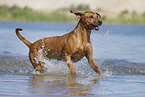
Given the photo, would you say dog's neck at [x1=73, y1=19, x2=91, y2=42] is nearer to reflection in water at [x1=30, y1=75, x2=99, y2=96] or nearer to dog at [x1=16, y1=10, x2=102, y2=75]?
dog at [x1=16, y1=10, x2=102, y2=75]

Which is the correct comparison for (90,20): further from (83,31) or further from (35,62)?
(35,62)

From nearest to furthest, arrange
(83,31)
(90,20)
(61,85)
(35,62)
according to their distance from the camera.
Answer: (61,85) → (90,20) → (83,31) → (35,62)

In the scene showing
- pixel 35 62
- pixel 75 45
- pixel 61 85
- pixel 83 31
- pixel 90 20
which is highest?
pixel 90 20

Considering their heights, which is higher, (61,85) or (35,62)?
(35,62)

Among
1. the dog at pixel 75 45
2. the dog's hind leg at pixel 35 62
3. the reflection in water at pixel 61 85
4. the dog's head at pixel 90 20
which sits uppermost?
the dog's head at pixel 90 20

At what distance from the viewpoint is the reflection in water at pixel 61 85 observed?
7.14m

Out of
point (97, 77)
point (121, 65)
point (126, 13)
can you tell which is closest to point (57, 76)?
point (97, 77)

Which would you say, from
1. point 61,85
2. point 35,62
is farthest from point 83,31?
point 61,85

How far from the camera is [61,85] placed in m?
8.00

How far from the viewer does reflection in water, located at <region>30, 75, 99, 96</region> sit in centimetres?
714

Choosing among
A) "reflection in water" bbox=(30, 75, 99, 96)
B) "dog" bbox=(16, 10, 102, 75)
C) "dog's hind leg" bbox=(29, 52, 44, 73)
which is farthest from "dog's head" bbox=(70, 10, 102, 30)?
"dog's hind leg" bbox=(29, 52, 44, 73)

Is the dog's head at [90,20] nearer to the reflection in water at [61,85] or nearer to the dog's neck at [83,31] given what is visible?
the dog's neck at [83,31]

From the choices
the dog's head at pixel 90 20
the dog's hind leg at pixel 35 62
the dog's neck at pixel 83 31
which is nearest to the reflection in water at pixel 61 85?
the dog's hind leg at pixel 35 62

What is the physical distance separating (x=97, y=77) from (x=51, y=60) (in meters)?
1.44
